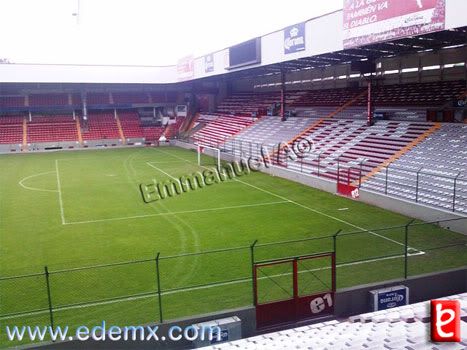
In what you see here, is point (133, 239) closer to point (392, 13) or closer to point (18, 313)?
point (18, 313)

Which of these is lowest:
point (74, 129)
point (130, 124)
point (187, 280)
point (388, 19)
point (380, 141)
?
→ point (187, 280)

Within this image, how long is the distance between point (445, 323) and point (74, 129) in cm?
5294

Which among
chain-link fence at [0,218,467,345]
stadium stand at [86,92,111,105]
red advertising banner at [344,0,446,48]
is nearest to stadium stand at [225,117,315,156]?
red advertising banner at [344,0,446,48]

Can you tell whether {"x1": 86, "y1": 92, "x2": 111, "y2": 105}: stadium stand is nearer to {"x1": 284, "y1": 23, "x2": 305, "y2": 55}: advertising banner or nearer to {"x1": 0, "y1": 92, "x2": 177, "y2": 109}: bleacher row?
{"x1": 0, "y1": 92, "x2": 177, "y2": 109}: bleacher row

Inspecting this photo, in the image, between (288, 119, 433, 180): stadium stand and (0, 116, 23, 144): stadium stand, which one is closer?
(288, 119, 433, 180): stadium stand

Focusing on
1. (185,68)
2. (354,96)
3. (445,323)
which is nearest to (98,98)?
(185,68)

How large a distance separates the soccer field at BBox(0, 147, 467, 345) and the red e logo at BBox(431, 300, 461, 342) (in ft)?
13.0

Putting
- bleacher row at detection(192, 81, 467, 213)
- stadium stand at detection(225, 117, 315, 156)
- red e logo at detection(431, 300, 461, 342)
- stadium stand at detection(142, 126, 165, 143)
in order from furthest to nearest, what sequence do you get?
1. stadium stand at detection(142, 126, 165, 143)
2. stadium stand at detection(225, 117, 315, 156)
3. bleacher row at detection(192, 81, 467, 213)
4. red e logo at detection(431, 300, 461, 342)

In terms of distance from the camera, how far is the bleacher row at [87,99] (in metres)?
56.7

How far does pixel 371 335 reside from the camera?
7.63 m

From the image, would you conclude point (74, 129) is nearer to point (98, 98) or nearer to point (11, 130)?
point (11, 130)

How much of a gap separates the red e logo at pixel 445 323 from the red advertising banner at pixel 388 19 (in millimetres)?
12854

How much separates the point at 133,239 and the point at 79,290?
462cm

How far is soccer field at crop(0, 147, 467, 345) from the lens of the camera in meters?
11.9
